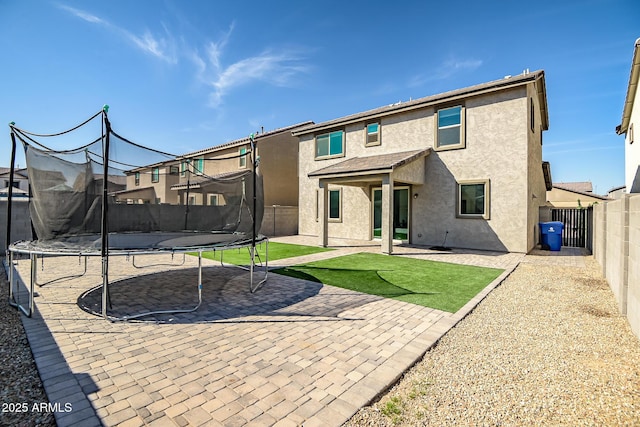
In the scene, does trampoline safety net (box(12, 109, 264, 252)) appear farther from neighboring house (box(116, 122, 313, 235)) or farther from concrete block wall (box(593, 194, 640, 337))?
concrete block wall (box(593, 194, 640, 337))

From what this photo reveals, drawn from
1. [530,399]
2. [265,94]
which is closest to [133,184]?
[530,399]

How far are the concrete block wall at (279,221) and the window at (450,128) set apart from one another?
9167 millimetres

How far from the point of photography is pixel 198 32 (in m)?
9.62

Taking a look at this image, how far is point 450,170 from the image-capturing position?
478 inches

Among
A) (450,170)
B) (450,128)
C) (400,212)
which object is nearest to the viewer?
(450,170)

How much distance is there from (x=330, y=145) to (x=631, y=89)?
41.5 ft

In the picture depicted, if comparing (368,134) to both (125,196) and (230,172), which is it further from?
(125,196)

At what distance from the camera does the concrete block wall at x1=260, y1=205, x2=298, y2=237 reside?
17312 millimetres

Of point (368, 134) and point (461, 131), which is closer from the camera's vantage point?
point (461, 131)

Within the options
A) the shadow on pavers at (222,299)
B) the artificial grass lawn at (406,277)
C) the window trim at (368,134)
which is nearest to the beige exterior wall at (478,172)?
the window trim at (368,134)

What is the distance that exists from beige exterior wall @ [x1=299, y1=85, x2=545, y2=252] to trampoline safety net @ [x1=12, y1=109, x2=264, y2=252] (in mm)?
7324

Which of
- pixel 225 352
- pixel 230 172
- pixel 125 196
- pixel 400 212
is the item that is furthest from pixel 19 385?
pixel 400 212

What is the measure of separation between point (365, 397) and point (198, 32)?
11042 mm

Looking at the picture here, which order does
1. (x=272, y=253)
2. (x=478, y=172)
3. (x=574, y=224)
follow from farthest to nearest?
(x=574, y=224) < (x=478, y=172) < (x=272, y=253)
